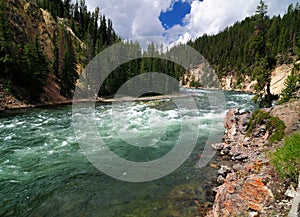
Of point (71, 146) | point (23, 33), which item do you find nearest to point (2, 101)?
point (71, 146)

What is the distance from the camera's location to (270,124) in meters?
12.8

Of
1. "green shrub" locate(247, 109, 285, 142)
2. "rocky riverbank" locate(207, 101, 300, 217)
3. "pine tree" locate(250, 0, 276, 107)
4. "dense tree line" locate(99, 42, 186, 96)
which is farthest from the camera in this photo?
"dense tree line" locate(99, 42, 186, 96)

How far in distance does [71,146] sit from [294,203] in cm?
1400

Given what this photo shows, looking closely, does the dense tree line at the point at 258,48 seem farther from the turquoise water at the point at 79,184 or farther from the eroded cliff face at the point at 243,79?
the turquoise water at the point at 79,184

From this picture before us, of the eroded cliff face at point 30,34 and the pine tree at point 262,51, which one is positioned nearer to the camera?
the pine tree at point 262,51

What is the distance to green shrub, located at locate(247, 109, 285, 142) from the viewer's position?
11.4m

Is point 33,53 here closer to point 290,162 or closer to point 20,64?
point 20,64

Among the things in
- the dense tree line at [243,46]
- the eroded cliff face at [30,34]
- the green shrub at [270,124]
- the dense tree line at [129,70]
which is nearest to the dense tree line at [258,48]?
the dense tree line at [243,46]

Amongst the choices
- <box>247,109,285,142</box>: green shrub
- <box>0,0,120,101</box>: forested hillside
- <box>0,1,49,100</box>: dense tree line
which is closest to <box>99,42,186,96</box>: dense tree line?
<box>0,0,120,101</box>: forested hillside

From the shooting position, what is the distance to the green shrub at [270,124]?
11.4 m

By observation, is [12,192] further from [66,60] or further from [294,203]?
[66,60]

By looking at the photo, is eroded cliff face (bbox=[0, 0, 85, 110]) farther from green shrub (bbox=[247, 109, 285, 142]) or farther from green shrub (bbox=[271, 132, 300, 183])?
green shrub (bbox=[271, 132, 300, 183])

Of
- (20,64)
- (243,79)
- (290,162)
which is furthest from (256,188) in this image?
(243,79)

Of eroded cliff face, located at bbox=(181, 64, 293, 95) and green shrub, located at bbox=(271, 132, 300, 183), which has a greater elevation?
eroded cliff face, located at bbox=(181, 64, 293, 95)
